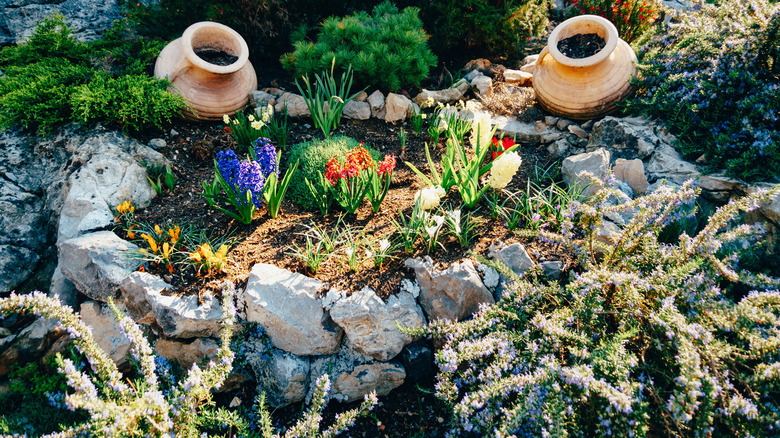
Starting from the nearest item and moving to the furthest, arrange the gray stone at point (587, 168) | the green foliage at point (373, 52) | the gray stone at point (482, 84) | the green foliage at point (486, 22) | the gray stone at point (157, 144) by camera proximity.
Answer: the gray stone at point (587, 168), the gray stone at point (157, 144), the green foliage at point (373, 52), the gray stone at point (482, 84), the green foliage at point (486, 22)

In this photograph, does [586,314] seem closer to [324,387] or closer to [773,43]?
[324,387]

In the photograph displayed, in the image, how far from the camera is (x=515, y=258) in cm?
268

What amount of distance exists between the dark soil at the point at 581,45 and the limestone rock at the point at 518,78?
449 mm

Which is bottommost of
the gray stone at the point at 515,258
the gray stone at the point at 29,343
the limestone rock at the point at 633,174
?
the gray stone at the point at 29,343

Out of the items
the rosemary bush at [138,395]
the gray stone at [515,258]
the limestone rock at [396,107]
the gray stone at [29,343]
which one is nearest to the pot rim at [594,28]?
the limestone rock at [396,107]

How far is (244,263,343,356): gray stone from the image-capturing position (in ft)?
8.21

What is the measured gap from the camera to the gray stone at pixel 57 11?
4.67m

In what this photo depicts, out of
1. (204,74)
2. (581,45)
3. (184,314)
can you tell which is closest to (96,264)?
(184,314)

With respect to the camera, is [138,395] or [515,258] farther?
[515,258]

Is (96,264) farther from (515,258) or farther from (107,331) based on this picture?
(515,258)

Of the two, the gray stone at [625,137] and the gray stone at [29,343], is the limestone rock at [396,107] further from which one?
the gray stone at [29,343]

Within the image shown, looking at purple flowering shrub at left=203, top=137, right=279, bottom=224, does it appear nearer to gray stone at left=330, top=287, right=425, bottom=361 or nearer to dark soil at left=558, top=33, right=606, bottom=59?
gray stone at left=330, top=287, right=425, bottom=361

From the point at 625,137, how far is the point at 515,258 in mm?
1674

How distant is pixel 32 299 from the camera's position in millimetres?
2080
